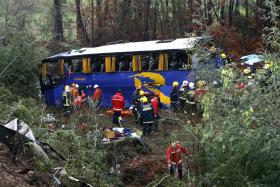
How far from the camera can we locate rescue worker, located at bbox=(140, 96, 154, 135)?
51.6 ft

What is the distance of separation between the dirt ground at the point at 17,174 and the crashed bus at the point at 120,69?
10687mm

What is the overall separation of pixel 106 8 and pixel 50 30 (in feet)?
14.9

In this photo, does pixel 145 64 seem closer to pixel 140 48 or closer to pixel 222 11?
pixel 140 48

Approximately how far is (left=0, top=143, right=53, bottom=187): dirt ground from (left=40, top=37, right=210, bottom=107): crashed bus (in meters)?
10.7

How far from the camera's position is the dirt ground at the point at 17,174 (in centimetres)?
789

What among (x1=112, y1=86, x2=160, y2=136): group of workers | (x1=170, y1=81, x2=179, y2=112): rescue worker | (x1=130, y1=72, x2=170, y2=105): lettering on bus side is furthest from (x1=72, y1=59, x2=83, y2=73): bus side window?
(x1=170, y1=81, x2=179, y2=112): rescue worker

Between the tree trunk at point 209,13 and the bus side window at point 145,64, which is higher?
the tree trunk at point 209,13

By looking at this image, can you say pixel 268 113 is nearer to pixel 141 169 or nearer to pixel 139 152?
pixel 141 169

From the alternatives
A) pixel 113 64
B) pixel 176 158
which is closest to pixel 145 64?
pixel 113 64

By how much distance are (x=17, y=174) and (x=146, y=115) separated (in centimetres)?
783

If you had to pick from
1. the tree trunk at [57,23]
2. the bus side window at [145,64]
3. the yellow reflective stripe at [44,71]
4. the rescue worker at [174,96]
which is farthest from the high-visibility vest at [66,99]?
the tree trunk at [57,23]

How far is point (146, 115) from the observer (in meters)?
15.8

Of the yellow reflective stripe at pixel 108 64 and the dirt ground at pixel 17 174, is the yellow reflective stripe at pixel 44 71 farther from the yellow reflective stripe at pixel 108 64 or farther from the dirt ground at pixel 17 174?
the dirt ground at pixel 17 174

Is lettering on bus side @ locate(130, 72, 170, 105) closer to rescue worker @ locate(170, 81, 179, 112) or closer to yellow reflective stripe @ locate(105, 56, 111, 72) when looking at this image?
yellow reflective stripe @ locate(105, 56, 111, 72)
